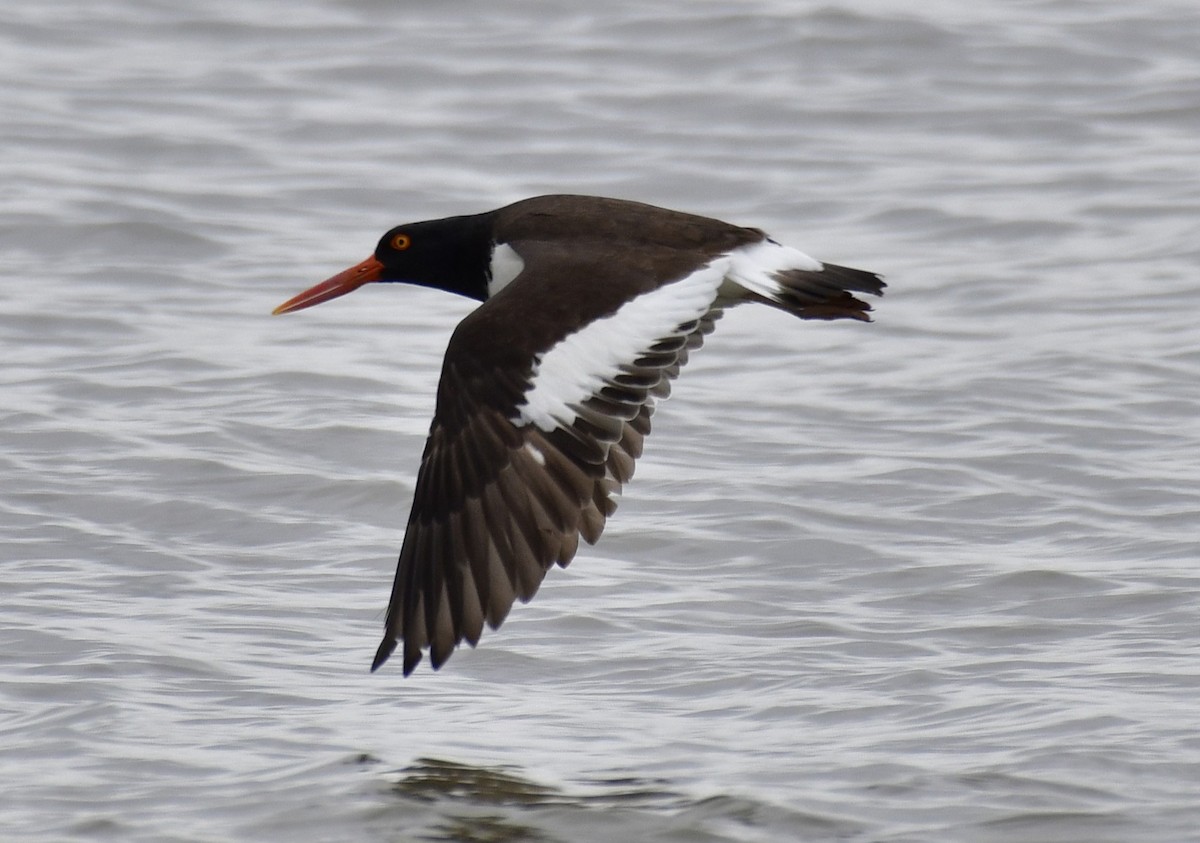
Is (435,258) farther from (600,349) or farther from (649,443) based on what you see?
(649,443)

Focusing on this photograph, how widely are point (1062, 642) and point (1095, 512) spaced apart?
1373 millimetres

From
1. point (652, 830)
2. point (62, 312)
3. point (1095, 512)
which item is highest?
point (62, 312)

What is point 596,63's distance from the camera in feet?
49.6

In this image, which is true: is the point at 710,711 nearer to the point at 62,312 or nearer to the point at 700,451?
the point at 700,451

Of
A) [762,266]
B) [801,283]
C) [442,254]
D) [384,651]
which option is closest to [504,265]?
[442,254]

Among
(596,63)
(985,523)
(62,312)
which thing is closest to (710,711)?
(985,523)

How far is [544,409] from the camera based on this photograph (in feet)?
19.2

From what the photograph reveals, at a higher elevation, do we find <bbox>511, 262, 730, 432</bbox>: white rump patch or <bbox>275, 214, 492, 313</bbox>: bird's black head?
<bbox>275, 214, 492, 313</bbox>: bird's black head

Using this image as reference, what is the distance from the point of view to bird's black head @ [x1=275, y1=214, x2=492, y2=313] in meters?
7.12

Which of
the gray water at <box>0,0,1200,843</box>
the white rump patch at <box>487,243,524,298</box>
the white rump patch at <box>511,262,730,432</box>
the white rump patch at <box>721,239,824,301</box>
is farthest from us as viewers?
the white rump patch at <box>487,243,524,298</box>

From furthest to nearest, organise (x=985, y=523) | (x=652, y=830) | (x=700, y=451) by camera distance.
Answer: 1. (x=700, y=451)
2. (x=985, y=523)
3. (x=652, y=830)

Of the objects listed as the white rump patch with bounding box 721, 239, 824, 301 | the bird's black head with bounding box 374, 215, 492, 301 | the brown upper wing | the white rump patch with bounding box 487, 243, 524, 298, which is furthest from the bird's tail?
the bird's black head with bounding box 374, 215, 492, 301

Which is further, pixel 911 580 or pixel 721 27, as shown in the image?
pixel 721 27

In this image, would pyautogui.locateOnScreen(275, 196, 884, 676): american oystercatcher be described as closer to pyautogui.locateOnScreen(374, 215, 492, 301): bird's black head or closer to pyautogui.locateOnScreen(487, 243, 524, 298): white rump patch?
pyautogui.locateOnScreen(487, 243, 524, 298): white rump patch
